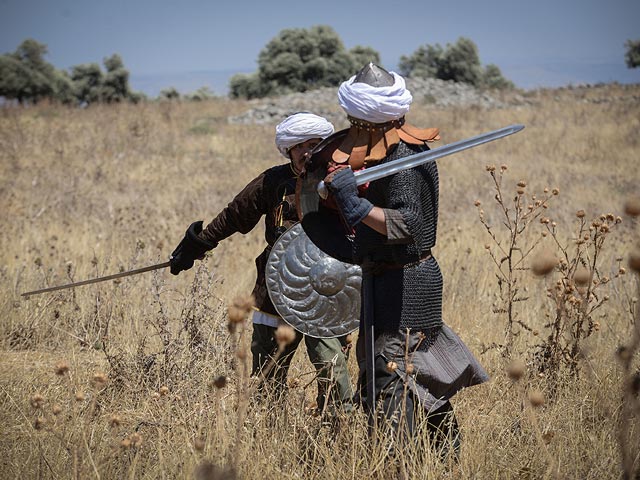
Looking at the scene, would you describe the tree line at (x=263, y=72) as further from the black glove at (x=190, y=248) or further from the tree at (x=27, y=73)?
the black glove at (x=190, y=248)

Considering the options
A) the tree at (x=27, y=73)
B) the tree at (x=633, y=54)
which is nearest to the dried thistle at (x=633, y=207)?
the tree at (x=27, y=73)

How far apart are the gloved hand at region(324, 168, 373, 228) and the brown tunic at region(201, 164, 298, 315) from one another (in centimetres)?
89

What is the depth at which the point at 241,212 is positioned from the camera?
3350mm

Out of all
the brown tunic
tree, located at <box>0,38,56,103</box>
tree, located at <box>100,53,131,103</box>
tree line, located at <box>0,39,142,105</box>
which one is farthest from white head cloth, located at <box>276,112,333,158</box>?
tree, located at <box>100,53,131,103</box>

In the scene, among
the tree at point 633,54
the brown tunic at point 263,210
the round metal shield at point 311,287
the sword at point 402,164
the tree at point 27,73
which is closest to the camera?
the sword at point 402,164

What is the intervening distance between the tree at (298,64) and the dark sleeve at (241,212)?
116 ft

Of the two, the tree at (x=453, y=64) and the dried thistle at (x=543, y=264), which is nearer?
the dried thistle at (x=543, y=264)

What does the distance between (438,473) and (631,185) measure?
10936 mm

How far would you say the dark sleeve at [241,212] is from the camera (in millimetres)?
3332

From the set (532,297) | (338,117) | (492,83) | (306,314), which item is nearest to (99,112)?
(338,117)

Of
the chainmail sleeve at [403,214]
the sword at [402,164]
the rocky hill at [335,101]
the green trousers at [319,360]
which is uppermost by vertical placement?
the sword at [402,164]

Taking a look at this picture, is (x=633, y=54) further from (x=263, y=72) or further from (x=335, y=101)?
(x=335, y=101)

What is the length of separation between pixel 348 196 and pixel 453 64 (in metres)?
46.1

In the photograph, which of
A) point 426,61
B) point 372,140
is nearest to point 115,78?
point 426,61
